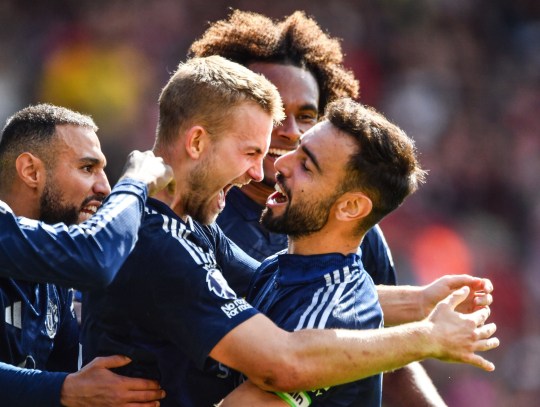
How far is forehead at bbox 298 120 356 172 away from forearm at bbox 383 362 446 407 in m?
1.68

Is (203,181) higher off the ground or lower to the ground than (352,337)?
higher

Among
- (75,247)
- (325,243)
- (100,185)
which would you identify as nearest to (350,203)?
(325,243)

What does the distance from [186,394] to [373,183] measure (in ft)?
3.49

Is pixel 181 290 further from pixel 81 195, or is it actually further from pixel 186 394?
pixel 81 195

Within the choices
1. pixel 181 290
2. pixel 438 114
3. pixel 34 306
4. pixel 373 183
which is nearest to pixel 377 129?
pixel 373 183

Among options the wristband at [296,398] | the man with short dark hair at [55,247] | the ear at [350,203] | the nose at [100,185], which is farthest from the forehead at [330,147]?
the nose at [100,185]

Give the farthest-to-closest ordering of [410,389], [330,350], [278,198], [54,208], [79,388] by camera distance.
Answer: [410,389] < [54,208] < [278,198] < [79,388] < [330,350]

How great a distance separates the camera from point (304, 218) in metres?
3.73

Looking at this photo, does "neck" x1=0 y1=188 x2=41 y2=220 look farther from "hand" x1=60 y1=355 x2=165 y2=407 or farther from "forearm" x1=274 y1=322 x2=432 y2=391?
"forearm" x1=274 y1=322 x2=432 y2=391

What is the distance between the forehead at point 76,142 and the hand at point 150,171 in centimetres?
98

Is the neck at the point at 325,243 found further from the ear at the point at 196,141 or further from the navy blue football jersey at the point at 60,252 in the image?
the navy blue football jersey at the point at 60,252

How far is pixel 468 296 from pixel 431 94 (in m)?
7.26

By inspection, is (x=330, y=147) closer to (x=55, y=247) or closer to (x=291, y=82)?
(x=55, y=247)

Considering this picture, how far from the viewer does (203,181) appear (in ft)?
12.0
